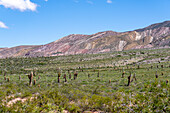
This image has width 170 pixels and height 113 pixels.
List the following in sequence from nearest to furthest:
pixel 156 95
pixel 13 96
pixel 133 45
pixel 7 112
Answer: pixel 7 112 < pixel 156 95 < pixel 13 96 < pixel 133 45

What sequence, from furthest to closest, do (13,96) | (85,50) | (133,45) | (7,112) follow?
(85,50), (133,45), (13,96), (7,112)

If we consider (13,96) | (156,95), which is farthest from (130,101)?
(13,96)

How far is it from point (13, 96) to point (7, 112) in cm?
350

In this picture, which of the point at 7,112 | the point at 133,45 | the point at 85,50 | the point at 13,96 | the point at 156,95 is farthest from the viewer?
the point at 85,50

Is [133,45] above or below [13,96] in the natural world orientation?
above

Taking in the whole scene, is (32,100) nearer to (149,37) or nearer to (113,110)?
(113,110)

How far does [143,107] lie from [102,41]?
529 feet

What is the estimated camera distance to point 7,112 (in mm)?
9188

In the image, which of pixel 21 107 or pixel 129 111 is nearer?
pixel 129 111

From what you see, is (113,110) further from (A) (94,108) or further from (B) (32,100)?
(B) (32,100)

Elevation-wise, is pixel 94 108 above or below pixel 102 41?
below

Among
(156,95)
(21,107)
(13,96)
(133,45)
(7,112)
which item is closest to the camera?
(7,112)

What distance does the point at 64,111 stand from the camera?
965 cm

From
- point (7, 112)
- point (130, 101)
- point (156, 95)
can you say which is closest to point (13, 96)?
point (7, 112)
